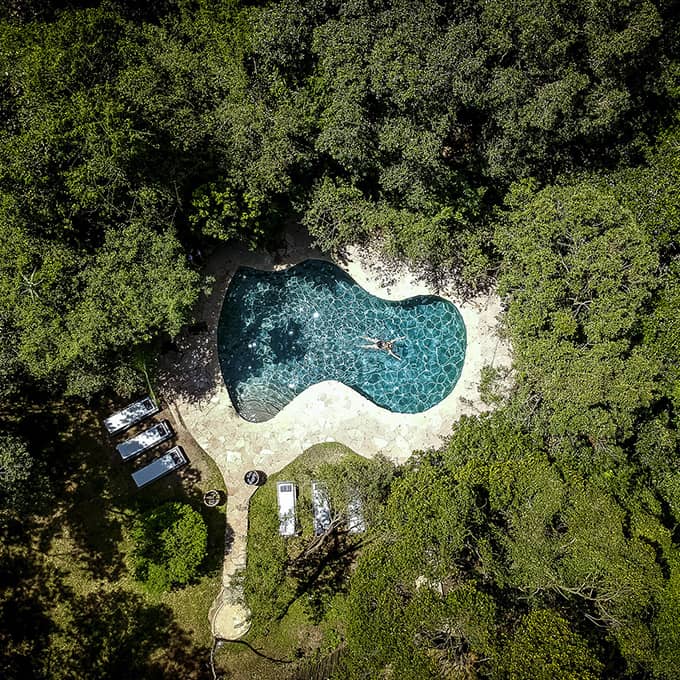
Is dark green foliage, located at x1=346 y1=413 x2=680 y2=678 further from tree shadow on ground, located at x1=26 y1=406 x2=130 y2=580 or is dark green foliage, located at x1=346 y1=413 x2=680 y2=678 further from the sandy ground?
tree shadow on ground, located at x1=26 y1=406 x2=130 y2=580

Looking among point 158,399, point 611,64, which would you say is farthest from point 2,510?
point 611,64

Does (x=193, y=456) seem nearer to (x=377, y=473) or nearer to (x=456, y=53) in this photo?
(x=377, y=473)

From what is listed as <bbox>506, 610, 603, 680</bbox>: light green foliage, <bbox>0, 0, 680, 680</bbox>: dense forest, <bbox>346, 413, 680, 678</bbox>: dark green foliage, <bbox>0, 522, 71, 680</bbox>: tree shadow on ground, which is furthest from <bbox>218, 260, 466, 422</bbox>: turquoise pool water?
<bbox>0, 522, 71, 680</bbox>: tree shadow on ground

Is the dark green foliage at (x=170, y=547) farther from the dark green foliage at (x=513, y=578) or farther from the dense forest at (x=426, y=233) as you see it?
the dark green foliage at (x=513, y=578)

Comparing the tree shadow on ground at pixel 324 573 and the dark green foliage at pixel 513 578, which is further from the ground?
the dark green foliage at pixel 513 578

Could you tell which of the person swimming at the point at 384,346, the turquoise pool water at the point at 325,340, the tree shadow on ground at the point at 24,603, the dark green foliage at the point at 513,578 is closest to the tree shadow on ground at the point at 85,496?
the tree shadow on ground at the point at 24,603

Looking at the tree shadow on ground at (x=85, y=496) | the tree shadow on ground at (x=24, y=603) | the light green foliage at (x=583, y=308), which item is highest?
the light green foliage at (x=583, y=308)

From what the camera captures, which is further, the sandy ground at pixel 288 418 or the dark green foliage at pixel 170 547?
the sandy ground at pixel 288 418
